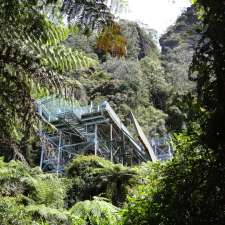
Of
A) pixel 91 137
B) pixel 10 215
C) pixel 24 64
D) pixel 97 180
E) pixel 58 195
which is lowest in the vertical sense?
pixel 10 215

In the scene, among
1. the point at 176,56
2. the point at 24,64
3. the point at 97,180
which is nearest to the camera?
the point at 24,64

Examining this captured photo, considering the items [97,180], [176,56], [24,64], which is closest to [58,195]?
[97,180]

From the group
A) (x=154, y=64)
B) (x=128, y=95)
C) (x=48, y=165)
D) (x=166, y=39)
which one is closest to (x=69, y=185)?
(x=48, y=165)

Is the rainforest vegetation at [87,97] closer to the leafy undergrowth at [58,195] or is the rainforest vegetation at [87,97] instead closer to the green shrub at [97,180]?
the leafy undergrowth at [58,195]

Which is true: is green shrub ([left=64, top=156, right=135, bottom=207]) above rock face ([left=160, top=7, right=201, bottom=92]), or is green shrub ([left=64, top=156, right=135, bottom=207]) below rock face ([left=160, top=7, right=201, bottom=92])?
below

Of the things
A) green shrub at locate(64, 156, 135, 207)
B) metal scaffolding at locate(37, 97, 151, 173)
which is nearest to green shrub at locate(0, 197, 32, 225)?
green shrub at locate(64, 156, 135, 207)

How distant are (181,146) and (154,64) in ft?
143

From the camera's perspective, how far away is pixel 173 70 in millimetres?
50500

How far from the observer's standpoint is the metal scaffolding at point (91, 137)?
86.6ft

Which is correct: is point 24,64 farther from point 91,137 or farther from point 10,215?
point 91,137

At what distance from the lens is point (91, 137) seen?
27875 millimetres

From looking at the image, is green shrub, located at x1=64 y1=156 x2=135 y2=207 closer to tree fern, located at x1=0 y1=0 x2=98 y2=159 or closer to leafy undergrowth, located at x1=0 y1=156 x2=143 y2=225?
leafy undergrowth, located at x1=0 y1=156 x2=143 y2=225

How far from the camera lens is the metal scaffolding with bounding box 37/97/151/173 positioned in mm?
26391

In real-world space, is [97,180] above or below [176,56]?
below
